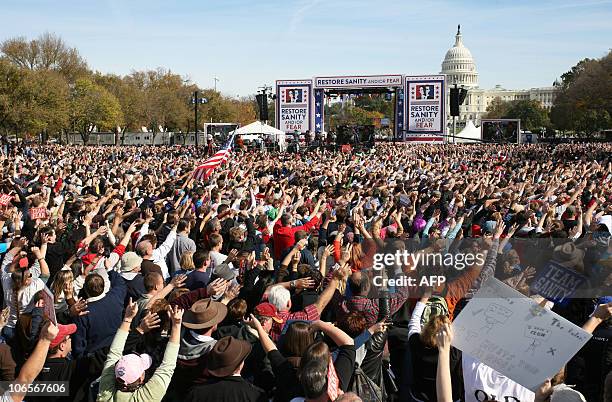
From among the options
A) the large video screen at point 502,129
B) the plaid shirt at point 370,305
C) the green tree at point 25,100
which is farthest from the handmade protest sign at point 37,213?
the large video screen at point 502,129

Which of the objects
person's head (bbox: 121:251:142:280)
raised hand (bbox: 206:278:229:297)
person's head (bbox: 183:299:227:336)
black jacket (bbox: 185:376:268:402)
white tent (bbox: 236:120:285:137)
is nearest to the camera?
black jacket (bbox: 185:376:268:402)

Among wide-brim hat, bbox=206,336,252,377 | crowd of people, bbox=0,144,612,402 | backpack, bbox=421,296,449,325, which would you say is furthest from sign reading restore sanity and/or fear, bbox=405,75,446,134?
wide-brim hat, bbox=206,336,252,377

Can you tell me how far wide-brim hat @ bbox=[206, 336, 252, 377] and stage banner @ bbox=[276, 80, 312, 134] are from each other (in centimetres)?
4774

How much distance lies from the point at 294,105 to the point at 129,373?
48.5m

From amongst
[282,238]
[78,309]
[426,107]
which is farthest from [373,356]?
[426,107]

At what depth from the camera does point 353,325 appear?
13.5 feet

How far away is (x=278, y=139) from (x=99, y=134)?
129 feet

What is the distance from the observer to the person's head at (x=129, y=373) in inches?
143

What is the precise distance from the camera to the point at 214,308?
14.0 ft

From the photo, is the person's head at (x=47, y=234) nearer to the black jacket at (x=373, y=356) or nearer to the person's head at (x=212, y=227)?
the person's head at (x=212, y=227)

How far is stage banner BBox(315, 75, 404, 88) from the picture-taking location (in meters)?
50.7

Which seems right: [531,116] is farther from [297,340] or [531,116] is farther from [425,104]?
[297,340]

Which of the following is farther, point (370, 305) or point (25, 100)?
point (25, 100)

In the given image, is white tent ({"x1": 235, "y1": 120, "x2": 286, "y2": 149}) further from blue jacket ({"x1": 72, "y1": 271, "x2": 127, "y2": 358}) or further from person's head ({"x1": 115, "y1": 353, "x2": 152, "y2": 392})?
person's head ({"x1": 115, "y1": 353, "x2": 152, "y2": 392})
